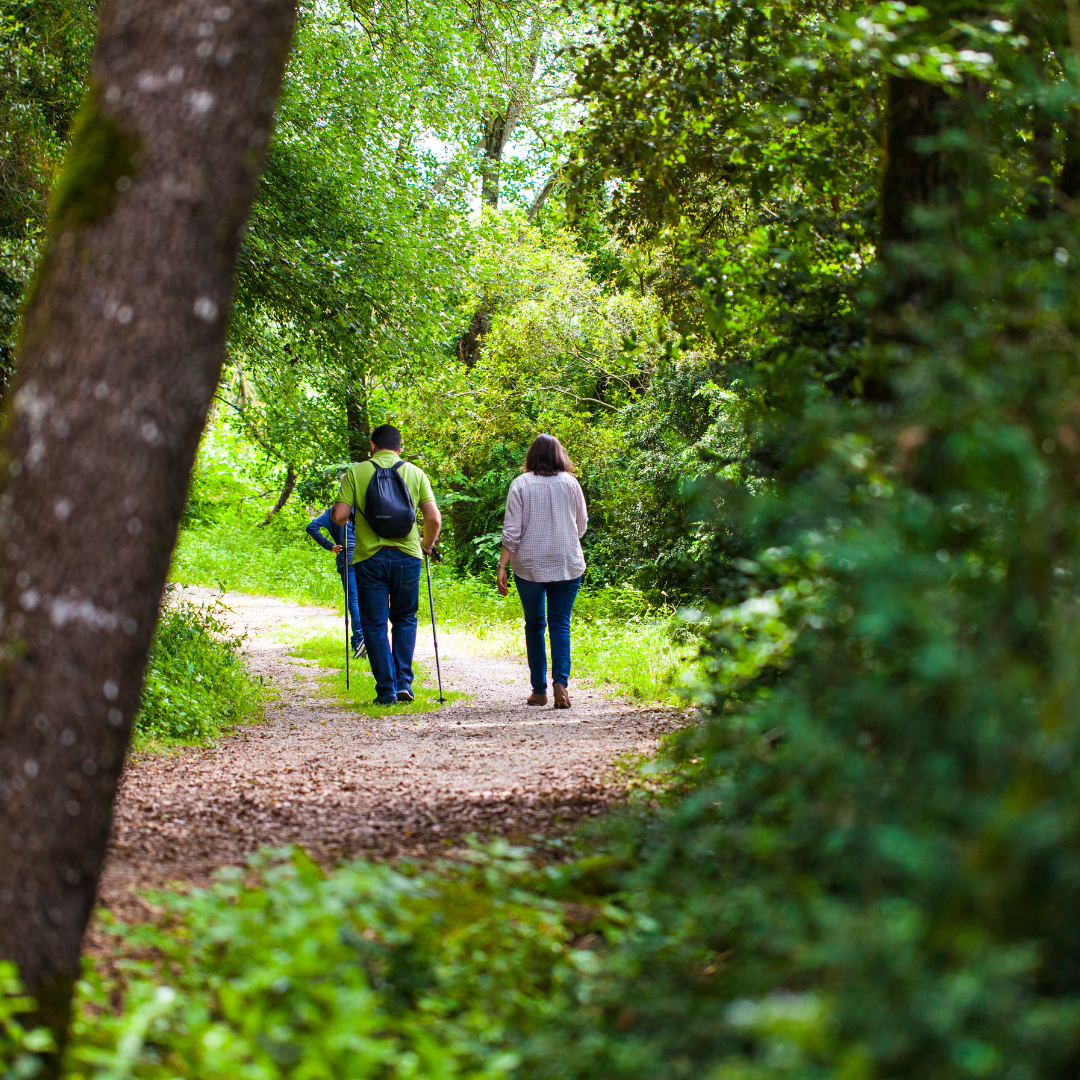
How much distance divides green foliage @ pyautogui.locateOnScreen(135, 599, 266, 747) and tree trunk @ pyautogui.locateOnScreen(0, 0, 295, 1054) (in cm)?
385

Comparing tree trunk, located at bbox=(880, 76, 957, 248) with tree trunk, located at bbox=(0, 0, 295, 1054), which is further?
tree trunk, located at bbox=(880, 76, 957, 248)

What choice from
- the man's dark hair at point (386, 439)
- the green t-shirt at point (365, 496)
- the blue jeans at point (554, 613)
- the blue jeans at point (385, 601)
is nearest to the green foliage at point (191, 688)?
the blue jeans at point (385, 601)

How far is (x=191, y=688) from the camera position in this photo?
25.8 feet

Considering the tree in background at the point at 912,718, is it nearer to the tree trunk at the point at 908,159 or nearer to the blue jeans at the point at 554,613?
the tree trunk at the point at 908,159

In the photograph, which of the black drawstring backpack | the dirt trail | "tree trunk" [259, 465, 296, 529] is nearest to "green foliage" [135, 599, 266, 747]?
the dirt trail

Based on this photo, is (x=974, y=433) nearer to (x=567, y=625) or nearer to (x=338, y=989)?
(x=338, y=989)

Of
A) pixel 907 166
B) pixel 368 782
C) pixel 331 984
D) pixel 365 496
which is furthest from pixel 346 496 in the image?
pixel 331 984

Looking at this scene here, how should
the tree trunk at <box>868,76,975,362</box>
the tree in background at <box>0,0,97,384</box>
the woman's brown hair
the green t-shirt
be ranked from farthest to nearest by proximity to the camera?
the green t-shirt, the woman's brown hair, the tree in background at <box>0,0,97,384</box>, the tree trunk at <box>868,76,975,362</box>

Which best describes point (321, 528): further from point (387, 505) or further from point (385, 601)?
point (387, 505)

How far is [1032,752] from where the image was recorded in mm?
1604

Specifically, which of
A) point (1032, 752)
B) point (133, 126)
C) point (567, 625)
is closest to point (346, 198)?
point (567, 625)

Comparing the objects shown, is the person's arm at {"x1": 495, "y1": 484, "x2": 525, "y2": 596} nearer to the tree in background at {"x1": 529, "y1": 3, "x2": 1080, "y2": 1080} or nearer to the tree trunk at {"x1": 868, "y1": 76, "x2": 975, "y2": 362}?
the tree trunk at {"x1": 868, "y1": 76, "x2": 975, "y2": 362}

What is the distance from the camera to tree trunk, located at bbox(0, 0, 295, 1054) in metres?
2.43

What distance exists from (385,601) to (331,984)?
20.3ft
